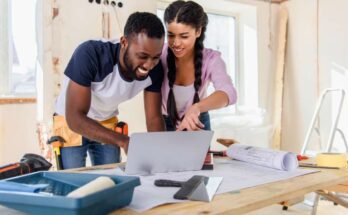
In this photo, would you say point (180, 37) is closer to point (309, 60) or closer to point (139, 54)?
point (139, 54)

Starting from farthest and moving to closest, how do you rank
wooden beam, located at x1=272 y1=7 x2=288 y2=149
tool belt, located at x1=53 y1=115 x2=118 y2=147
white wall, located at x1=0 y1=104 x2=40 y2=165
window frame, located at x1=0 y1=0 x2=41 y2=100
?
1. wooden beam, located at x1=272 y1=7 x2=288 y2=149
2. window frame, located at x1=0 y1=0 x2=41 y2=100
3. white wall, located at x1=0 y1=104 x2=40 y2=165
4. tool belt, located at x1=53 y1=115 x2=118 y2=147

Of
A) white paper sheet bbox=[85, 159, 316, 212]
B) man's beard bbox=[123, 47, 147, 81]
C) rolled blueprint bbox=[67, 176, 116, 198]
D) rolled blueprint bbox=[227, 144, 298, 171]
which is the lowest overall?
white paper sheet bbox=[85, 159, 316, 212]

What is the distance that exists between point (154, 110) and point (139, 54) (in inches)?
11.6

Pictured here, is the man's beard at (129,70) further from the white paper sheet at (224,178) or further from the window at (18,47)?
the window at (18,47)

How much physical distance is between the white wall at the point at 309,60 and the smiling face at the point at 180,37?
6.57 ft

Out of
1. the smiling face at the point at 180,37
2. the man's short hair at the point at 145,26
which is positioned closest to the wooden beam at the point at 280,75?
the smiling face at the point at 180,37

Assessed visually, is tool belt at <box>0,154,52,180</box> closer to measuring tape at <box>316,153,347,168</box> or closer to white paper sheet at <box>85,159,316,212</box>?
white paper sheet at <box>85,159,316,212</box>

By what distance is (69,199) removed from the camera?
534mm

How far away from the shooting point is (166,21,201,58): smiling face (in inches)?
50.9

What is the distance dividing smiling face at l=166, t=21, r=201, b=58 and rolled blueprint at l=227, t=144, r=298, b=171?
426mm

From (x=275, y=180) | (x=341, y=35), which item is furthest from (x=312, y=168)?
(x=341, y=35)

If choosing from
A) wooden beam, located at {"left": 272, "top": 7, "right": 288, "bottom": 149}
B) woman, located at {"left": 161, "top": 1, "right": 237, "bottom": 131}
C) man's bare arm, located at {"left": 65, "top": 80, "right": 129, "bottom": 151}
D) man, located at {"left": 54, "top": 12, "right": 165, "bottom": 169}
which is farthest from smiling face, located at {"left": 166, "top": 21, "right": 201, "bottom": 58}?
wooden beam, located at {"left": 272, "top": 7, "right": 288, "bottom": 149}

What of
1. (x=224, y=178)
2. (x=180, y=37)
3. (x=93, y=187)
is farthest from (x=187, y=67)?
(x=93, y=187)

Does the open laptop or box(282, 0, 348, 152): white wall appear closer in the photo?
the open laptop
